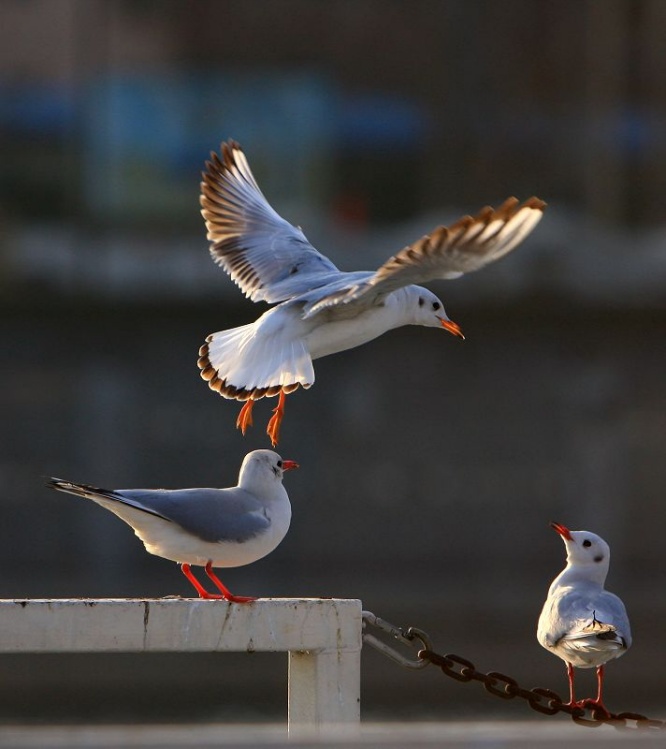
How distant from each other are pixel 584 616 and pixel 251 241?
220 cm

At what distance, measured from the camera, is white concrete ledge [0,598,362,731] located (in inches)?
166

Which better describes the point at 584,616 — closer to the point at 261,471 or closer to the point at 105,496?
the point at 261,471

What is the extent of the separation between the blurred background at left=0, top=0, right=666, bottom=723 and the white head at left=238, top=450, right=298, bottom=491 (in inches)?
397

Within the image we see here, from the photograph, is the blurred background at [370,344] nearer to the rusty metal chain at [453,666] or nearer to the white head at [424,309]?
the white head at [424,309]

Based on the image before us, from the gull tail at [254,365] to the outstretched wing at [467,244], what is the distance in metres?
0.39

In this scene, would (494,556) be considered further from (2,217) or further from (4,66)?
(4,66)

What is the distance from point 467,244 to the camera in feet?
16.8

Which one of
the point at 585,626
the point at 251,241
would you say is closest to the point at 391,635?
the point at 585,626

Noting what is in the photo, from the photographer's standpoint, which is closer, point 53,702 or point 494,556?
point 53,702

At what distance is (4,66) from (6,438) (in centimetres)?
511

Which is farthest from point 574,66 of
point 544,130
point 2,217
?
point 2,217

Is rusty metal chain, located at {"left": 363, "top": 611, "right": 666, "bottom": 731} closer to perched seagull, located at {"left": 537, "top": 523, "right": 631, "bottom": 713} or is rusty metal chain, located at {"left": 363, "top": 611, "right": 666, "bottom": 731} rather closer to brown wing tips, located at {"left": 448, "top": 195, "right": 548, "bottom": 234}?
perched seagull, located at {"left": 537, "top": 523, "right": 631, "bottom": 713}

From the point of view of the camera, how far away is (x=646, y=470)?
751 inches

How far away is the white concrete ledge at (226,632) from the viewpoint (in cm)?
422
